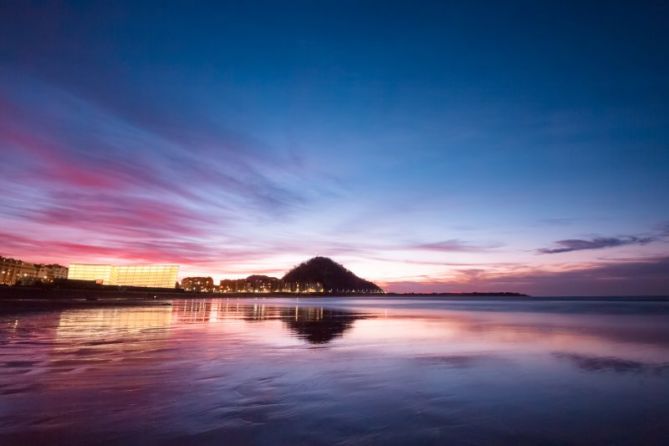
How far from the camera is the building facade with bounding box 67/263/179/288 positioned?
19238 centimetres

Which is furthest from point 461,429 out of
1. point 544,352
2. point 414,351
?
point 544,352

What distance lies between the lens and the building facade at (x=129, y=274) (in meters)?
192

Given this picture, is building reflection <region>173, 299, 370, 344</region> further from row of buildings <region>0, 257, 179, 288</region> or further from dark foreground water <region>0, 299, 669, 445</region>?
row of buildings <region>0, 257, 179, 288</region>

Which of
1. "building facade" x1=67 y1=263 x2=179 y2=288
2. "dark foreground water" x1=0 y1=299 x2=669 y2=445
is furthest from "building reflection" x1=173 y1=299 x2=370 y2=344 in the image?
"building facade" x1=67 y1=263 x2=179 y2=288

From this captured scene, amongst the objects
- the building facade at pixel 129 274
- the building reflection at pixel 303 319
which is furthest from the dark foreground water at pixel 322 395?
the building facade at pixel 129 274

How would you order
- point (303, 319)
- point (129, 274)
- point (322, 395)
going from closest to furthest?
point (322, 395)
point (303, 319)
point (129, 274)

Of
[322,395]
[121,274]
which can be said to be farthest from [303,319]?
[121,274]

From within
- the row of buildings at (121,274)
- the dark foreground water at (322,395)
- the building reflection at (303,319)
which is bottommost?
the dark foreground water at (322,395)

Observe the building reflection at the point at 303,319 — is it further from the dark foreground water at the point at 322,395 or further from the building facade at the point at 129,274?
the building facade at the point at 129,274

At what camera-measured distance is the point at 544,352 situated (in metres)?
20.1

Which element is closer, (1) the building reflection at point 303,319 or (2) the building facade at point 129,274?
(1) the building reflection at point 303,319

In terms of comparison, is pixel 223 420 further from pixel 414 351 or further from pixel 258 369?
pixel 414 351

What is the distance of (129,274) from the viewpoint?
650 feet

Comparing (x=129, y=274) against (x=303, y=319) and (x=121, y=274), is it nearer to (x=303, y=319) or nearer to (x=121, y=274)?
(x=121, y=274)
